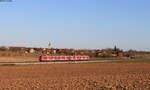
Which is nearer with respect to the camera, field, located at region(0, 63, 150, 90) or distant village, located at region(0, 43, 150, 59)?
field, located at region(0, 63, 150, 90)

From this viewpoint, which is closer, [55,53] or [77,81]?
[77,81]

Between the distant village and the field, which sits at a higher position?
the distant village

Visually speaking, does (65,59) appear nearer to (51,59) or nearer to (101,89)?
(51,59)

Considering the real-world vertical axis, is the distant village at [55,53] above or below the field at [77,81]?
above

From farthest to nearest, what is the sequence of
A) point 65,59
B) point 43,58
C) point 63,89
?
point 65,59 → point 43,58 → point 63,89

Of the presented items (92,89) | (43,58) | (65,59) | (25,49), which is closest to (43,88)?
(92,89)

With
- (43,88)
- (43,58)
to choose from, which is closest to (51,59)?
(43,58)

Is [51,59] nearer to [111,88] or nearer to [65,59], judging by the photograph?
[65,59]

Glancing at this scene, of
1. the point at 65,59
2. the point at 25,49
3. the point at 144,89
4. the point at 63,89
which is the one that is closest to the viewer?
the point at 144,89

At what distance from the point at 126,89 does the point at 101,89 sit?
1442 millimetres

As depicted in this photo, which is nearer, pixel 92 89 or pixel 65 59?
pixel 92 89

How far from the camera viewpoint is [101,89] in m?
16.8

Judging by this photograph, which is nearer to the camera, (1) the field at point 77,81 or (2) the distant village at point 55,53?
(1) the field at point 77,81

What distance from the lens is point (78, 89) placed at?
17.2 metres
